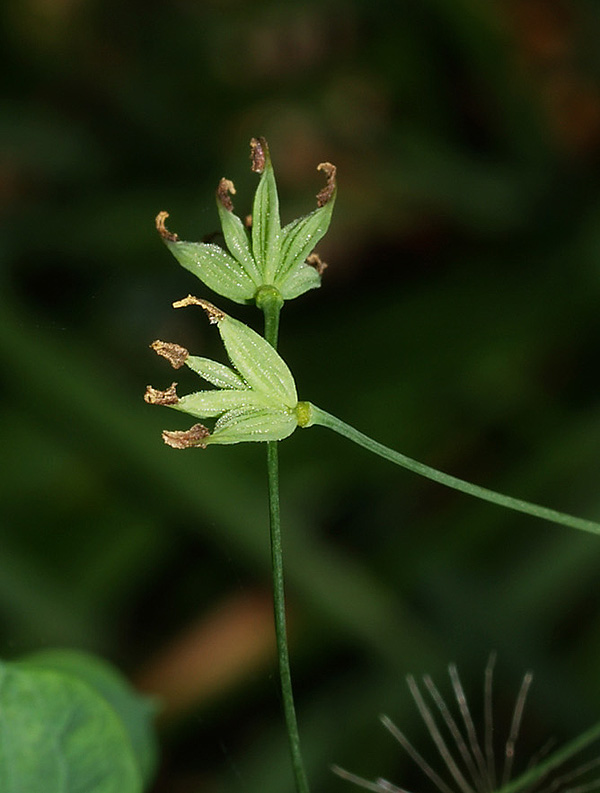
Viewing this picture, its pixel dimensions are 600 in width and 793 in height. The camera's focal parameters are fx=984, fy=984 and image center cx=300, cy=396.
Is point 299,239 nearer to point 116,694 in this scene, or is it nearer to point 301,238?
point 301,238

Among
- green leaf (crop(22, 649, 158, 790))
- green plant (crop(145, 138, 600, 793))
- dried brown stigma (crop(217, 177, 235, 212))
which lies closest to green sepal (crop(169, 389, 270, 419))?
green plant (crop(145, 138, 600, 793))

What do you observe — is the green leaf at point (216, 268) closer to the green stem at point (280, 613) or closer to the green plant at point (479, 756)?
the green stem at point (280, 613)

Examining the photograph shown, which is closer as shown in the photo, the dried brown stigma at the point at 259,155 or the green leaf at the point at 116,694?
the dried brown stigma at the point at 259,155

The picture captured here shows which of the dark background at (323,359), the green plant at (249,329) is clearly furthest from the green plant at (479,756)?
the green plant at (249,329)

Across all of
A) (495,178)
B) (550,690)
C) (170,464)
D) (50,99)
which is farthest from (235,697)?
(50,99)

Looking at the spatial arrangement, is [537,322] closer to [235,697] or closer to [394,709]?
[394,709]

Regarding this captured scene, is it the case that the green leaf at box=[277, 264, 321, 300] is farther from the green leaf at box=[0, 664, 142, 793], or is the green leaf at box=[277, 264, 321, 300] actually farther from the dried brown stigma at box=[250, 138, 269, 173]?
the green leaf at box=[0, 664, 142, 793]
